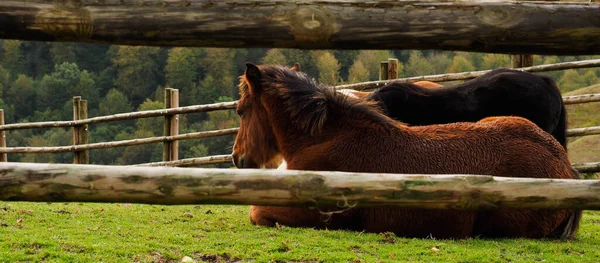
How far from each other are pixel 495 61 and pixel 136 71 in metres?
29.9

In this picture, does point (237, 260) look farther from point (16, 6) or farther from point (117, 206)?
point (117, 206)

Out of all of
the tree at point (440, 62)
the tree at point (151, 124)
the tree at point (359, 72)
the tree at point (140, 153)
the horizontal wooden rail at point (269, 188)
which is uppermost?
the horizontal wooden rail at point (269, 188)

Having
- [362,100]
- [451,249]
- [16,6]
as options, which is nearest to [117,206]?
[362,100]

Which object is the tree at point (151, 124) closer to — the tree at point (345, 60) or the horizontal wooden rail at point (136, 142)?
the tree at point (345, 60)

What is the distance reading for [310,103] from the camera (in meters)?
5.98

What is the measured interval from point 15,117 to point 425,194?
60935mm

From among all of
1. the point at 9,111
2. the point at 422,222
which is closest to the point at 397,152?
the point at 422,222

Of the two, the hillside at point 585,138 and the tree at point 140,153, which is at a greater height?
the hillside at point 585,138

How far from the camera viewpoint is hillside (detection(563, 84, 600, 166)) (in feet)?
72.2

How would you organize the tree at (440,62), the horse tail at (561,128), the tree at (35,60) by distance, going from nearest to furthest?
the horse tail at (561,128)
the tree at (35,60)
the tree at (440,62)

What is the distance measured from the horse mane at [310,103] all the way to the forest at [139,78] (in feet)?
147

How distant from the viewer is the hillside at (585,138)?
866 inches

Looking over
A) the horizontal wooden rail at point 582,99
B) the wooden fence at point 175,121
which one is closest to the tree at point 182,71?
the wooden fence at point 175,121

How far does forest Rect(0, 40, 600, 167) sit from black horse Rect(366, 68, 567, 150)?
4407 centimetres
